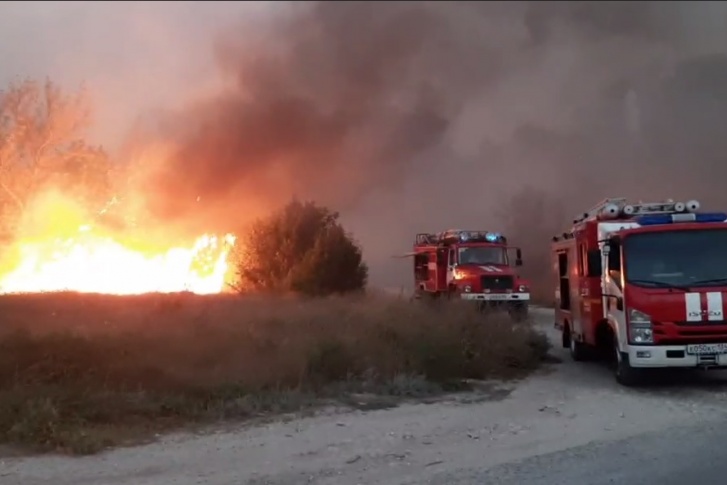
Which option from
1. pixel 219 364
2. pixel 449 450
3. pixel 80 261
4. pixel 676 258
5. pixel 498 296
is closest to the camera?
pixel 449 450

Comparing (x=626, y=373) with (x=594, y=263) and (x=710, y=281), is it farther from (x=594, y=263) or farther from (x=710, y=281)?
(x=594, y=263)

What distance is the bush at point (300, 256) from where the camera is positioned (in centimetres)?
3381

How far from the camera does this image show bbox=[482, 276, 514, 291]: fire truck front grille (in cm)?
2675

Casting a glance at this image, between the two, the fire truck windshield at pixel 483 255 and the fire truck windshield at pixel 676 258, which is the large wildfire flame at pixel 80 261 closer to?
the fire truck windshield at pixel 483 255

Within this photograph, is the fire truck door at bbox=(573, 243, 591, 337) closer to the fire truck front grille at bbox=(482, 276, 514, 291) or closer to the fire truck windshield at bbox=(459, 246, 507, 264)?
the fire truck front grille at bbox=(482, 276, 514, 291)

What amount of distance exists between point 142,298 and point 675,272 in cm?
1699

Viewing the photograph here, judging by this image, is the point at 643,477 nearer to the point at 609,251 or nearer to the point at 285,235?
Answer: the point at 609,251

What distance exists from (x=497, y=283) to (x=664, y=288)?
14.4 metres

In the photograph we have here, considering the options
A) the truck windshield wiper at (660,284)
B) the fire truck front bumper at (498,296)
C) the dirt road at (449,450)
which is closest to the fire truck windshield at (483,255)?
the fire truck front bumper at (498,296)

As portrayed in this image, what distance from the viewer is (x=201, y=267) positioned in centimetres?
3541

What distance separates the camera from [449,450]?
8914 mm

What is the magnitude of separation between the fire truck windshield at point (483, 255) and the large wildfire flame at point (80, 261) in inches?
418

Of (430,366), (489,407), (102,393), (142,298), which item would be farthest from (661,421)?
(142,298)

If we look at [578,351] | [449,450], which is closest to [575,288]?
[578,351]
